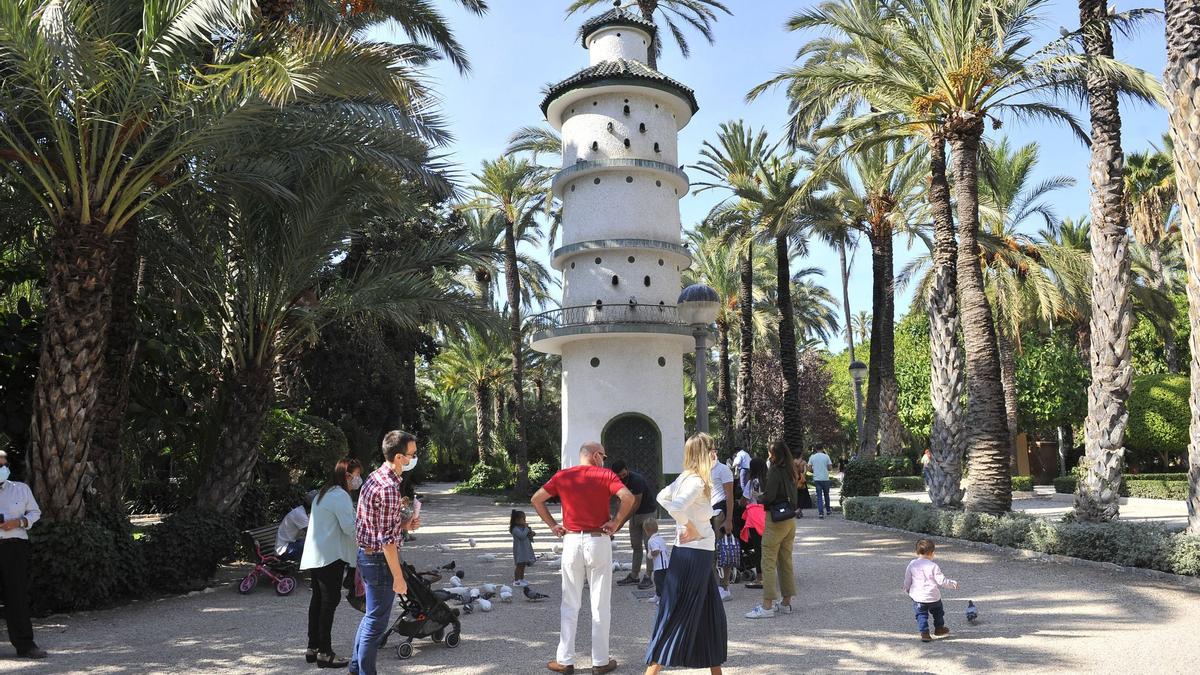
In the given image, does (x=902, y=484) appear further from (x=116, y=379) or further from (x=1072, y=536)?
(x=116, y=379)

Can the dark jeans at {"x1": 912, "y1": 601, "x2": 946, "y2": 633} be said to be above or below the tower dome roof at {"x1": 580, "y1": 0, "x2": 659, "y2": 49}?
A: below

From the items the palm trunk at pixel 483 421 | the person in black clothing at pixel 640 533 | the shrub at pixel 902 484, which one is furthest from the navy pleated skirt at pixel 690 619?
the palm trunk at pixel 483 421

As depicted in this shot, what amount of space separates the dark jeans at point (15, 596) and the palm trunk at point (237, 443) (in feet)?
15.9

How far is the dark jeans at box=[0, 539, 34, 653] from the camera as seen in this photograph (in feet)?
24.0

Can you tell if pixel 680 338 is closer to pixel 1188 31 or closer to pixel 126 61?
pixel 1188 31

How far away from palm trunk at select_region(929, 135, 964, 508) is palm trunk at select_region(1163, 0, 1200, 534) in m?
6.13

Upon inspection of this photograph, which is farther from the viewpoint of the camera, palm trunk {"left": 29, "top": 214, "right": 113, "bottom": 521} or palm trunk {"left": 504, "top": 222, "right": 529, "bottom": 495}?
palm trunk {"left": 504, "top": 222, "right": 529, "bottom": 495}

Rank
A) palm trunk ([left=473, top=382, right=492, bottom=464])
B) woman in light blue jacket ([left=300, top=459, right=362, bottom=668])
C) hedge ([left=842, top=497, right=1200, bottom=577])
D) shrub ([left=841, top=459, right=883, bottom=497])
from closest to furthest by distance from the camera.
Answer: woman in light blue jacket ([left=300, top=459, right=362, bottom=668]), hedge ([left=842, top=497, right=1200, bottom=577]), shrub ([left=841, top=459, right=883, bottom=497]), palm trunk ([left=473, top=382, right=492, bottom=464])

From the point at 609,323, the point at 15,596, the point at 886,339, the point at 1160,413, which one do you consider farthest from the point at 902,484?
the point at 15,596

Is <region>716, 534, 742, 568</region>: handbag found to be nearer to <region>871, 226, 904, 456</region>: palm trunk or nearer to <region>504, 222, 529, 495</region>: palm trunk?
<region>871, 226, 904, 456</region>: palm trunk

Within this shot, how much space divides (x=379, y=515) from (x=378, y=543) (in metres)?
0.19

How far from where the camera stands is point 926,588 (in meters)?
7.11

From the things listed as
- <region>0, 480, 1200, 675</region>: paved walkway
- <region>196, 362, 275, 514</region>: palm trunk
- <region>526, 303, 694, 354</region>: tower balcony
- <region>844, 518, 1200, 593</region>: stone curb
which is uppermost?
<region>526, 303, 694, 354</region>: tower balcony

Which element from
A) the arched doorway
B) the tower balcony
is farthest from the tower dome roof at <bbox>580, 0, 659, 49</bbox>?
the arched doorway
